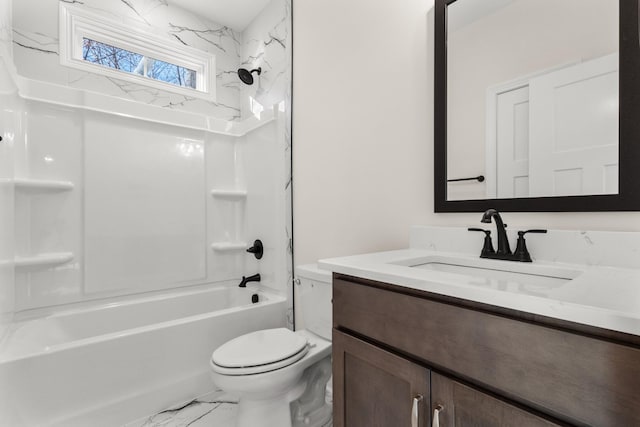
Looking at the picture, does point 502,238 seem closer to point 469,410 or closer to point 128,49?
point 469,410

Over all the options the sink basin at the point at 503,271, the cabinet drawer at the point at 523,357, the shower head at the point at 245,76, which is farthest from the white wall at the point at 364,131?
the cabinet drawer at the point at 523,357

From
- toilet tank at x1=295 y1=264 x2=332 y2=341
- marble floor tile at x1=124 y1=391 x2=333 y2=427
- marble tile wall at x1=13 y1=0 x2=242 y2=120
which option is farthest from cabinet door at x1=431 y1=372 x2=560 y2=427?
marble tile wall at x1=13 y1=0 x2=242 y2=120

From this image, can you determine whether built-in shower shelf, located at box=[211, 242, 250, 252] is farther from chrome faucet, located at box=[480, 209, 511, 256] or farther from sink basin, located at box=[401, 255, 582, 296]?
chrome faucet, located at box=[480, 209, 511, 256]

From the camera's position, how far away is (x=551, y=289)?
685mm

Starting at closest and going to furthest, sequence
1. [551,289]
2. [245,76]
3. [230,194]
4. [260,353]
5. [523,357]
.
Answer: [523,357], [551,289], [260,353], [245,76], [230,194]

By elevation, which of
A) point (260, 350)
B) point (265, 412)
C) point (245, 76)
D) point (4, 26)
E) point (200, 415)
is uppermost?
point (245, 76)

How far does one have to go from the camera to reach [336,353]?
3.34ft

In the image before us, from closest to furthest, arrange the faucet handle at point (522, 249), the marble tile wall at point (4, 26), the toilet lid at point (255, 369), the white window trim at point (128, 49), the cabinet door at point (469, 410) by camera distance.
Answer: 1. the cabinet door at point (469, 410)
2. the faucet handle at point (522, 249)
3. the toilet lid at point (255, 369)
4. the marble tile wall at point (4, 26)
5. the white window trim at point (128, 49)

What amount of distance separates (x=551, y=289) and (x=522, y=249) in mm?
409

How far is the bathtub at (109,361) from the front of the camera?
1382 millimetres

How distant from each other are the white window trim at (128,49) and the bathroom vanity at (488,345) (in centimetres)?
238

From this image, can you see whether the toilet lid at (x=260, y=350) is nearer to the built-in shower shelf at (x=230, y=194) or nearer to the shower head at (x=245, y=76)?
the built-in shower shelf at (x=230, y=194)

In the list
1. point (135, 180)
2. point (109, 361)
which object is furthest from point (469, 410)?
point (135, 180)

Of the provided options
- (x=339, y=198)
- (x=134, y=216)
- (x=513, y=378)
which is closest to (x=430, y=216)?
(x=339, y=198)
